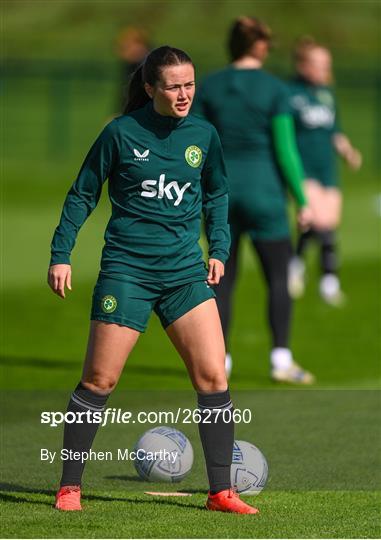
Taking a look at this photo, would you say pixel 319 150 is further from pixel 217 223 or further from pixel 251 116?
pixel 217 223

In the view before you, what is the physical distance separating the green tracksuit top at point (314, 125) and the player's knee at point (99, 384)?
359 inches

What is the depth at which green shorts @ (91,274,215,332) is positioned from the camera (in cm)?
672

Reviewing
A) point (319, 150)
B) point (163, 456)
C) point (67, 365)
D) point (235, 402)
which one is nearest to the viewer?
point (163, 456)

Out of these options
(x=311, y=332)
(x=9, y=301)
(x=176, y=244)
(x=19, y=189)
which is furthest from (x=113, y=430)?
(x=19, y=189)

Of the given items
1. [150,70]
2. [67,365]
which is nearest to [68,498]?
[150,70]

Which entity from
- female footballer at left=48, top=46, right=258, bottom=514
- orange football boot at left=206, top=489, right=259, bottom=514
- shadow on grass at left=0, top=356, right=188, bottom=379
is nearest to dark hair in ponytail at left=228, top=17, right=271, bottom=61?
shadow on grass at left=0, top=356, right=188, bottom=379

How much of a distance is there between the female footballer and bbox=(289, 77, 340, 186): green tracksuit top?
887 centimetres

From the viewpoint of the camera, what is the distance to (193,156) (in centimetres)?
682

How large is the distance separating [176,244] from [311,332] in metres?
7.01

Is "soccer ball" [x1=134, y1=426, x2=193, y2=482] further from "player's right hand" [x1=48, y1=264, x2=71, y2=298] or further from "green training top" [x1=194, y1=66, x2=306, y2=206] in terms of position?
"green training top" [x1=194, y1=66, x2=306, y2=206]

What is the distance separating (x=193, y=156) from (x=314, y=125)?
30.2 feet

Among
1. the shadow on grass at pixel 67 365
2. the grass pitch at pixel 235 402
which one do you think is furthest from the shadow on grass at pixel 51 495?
the shadow on grass at pixel 67 365

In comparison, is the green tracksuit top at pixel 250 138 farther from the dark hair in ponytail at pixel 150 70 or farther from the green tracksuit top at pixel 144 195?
the green tracksuit top at pixel 144 195

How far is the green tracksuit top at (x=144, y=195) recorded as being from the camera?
6.74 meters
